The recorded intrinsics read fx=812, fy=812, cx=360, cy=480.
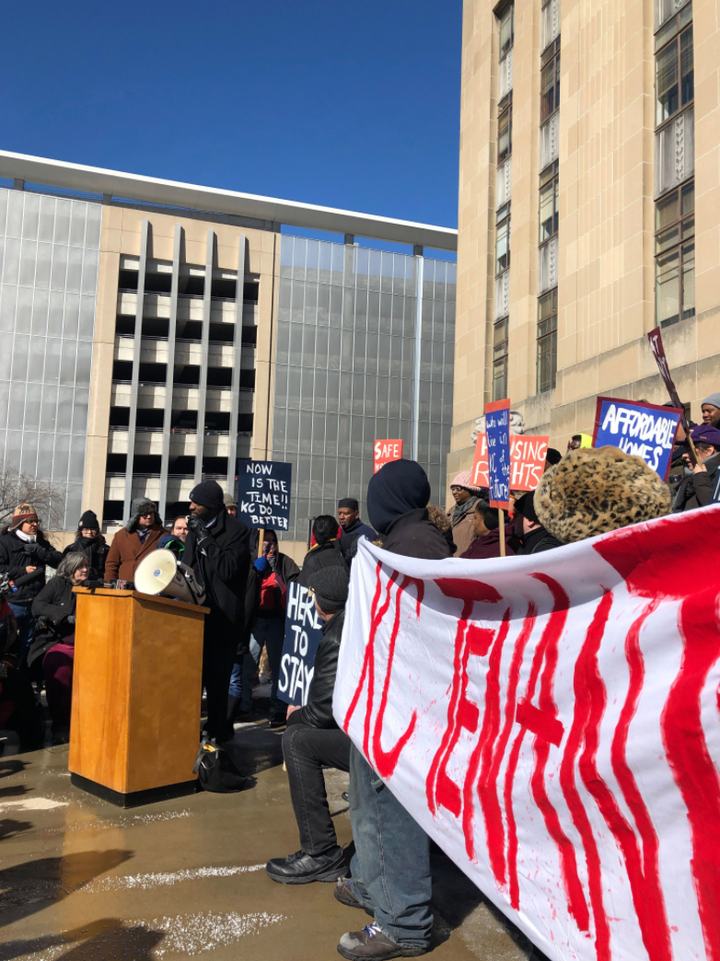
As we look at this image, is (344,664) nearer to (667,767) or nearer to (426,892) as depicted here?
(426,892)

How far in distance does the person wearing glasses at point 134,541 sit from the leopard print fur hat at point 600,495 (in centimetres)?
613

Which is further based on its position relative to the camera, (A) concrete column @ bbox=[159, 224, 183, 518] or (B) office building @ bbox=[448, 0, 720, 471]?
(A) concrete column @ bbox=[159, 224, 183, 518]

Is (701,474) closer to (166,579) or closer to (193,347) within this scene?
(166,579)

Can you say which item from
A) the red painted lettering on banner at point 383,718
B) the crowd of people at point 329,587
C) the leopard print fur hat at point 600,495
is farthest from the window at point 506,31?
the leopard print fur hat at point 600,495

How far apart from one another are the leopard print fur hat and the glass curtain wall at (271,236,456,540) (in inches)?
1803

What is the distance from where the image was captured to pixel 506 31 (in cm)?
2791

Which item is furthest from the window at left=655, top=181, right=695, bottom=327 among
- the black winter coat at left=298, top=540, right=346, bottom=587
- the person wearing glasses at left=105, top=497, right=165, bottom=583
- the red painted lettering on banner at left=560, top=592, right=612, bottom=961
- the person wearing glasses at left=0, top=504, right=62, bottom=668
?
the red painted lettering on banner at left=560, top=592, right=612, bottom=961

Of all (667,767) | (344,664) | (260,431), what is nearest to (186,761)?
(344,664)

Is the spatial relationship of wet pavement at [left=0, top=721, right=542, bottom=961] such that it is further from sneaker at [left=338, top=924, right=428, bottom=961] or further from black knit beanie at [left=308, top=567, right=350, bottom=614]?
black knit beanie at [left=308, top=567, right=350, bottom=614]

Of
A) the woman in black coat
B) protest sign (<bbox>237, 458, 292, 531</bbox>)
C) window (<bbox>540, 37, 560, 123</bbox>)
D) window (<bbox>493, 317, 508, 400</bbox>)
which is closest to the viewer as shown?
the woman in black coat

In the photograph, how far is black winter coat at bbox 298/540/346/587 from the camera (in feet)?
21.6

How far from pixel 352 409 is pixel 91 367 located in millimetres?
15590

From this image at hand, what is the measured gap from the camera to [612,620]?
6.68 ft

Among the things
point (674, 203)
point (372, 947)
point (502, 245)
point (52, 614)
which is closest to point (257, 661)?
point (52, 614)
